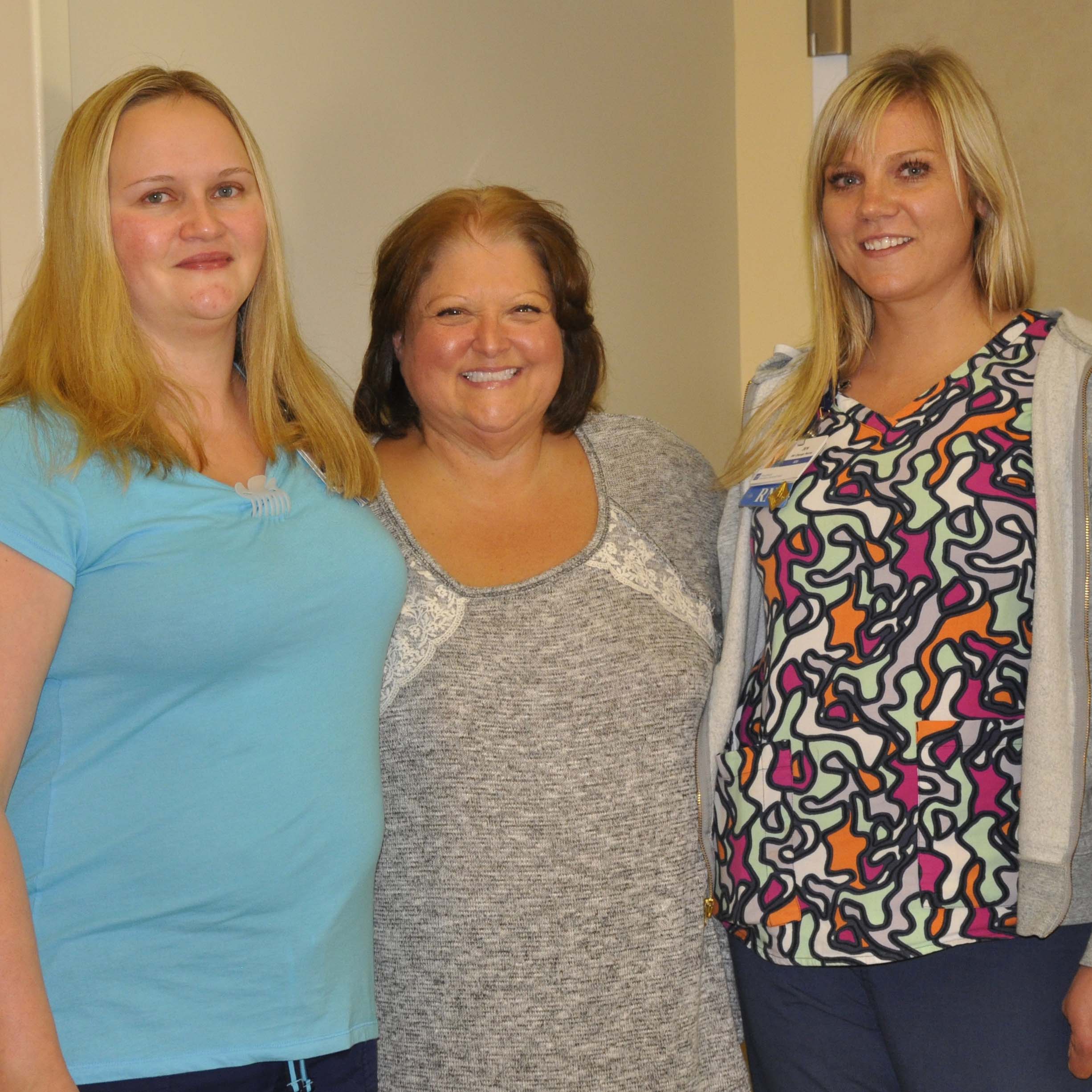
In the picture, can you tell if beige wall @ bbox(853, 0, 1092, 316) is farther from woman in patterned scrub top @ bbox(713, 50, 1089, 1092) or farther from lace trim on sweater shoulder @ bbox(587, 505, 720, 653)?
lace trim on sweater shoulder @ bbox(587, 505, 720, 653)

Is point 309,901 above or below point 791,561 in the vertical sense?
below

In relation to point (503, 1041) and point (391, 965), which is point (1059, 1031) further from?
point (391, 965)

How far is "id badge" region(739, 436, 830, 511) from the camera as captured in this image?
6.20ft

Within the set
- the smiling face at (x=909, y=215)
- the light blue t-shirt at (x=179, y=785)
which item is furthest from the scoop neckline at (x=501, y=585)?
the smiling face at (x=909, y=215)

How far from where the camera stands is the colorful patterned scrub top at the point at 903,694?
65.0 inches

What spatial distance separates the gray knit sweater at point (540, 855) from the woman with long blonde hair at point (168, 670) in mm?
232

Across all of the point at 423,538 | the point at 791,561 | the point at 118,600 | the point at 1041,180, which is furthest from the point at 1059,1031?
the point at 1041,180

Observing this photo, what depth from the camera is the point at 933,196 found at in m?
1.86

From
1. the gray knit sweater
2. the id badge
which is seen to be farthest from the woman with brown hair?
the id badge

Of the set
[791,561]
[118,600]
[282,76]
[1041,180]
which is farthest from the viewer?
[1041,180]

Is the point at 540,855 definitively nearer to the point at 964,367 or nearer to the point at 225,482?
the point at 225,482

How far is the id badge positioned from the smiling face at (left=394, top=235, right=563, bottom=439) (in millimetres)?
394

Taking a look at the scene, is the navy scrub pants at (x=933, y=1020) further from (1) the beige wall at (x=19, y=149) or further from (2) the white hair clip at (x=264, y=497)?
(1) the beige wall at (x=19, y=149)

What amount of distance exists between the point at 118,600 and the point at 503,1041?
911 mm
